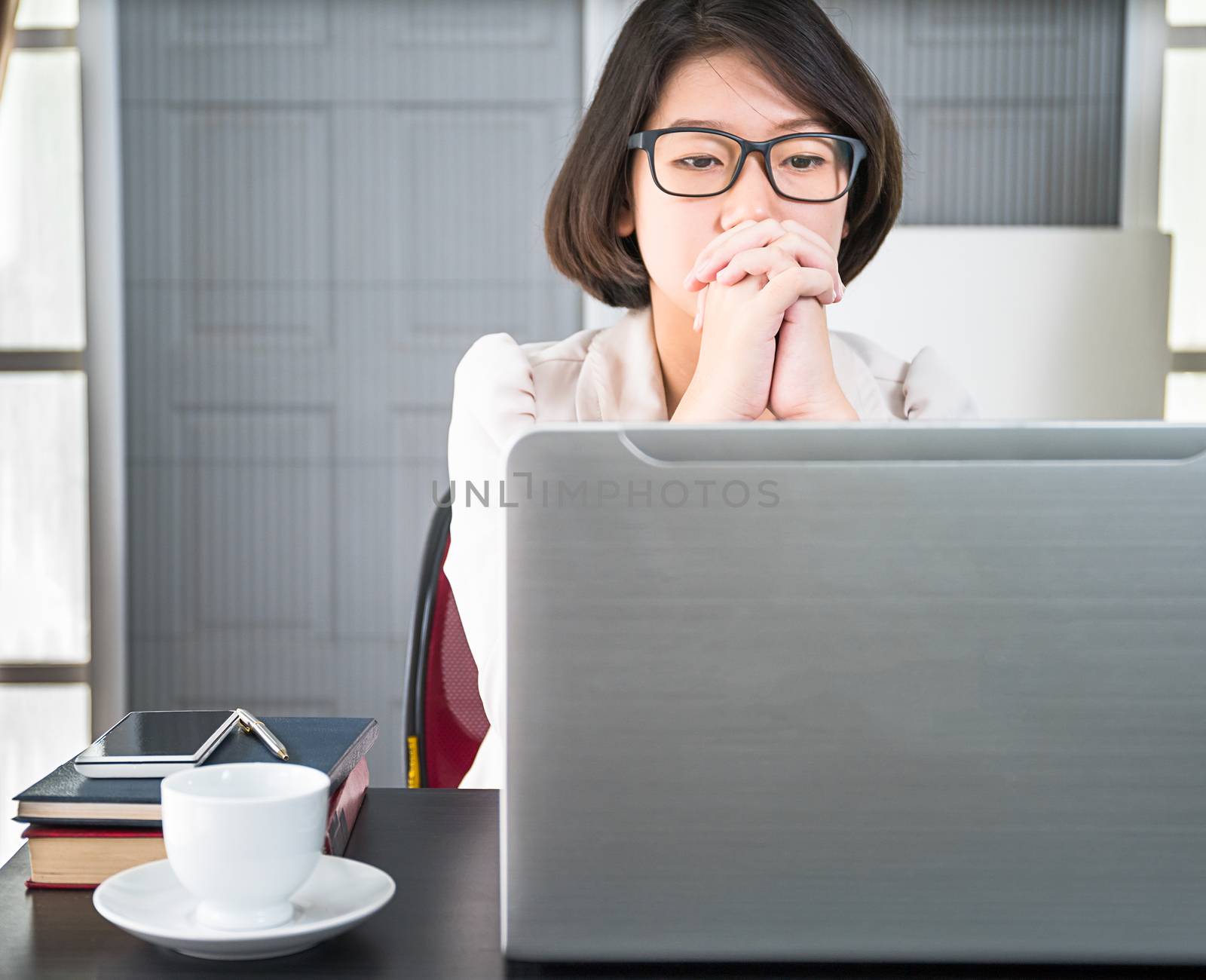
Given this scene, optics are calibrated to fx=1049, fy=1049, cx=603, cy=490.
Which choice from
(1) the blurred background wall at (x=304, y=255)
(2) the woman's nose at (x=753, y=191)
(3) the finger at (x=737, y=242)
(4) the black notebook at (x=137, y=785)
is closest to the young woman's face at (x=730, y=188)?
(2) the woman's nose at (x=753, y=191)

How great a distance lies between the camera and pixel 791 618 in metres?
0.42

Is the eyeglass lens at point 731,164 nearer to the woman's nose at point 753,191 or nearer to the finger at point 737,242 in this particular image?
the woman's nose at point 753,191

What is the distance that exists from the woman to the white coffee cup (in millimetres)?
319

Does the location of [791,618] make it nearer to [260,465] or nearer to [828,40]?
[828,40]

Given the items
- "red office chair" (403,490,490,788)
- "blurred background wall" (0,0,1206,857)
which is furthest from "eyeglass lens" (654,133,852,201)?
"blurred background wall" (0,0,1206,857)

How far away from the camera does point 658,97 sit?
1081 mm

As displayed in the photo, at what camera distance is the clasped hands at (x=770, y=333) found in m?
0.85

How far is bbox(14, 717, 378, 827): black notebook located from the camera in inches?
21.6

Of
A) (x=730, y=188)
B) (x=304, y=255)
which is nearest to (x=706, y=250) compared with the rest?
(x=730, y=188)

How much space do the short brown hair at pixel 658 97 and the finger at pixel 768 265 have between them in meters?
0.24

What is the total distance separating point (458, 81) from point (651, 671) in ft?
7.66

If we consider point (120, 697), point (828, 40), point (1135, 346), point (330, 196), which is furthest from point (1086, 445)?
point (120, 697)

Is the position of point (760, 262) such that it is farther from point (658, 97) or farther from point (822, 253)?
point (658, 97)

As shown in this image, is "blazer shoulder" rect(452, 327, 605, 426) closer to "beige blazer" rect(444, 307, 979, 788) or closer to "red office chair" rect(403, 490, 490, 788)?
"beige blazer" rect(444, 307, 979, 788)
